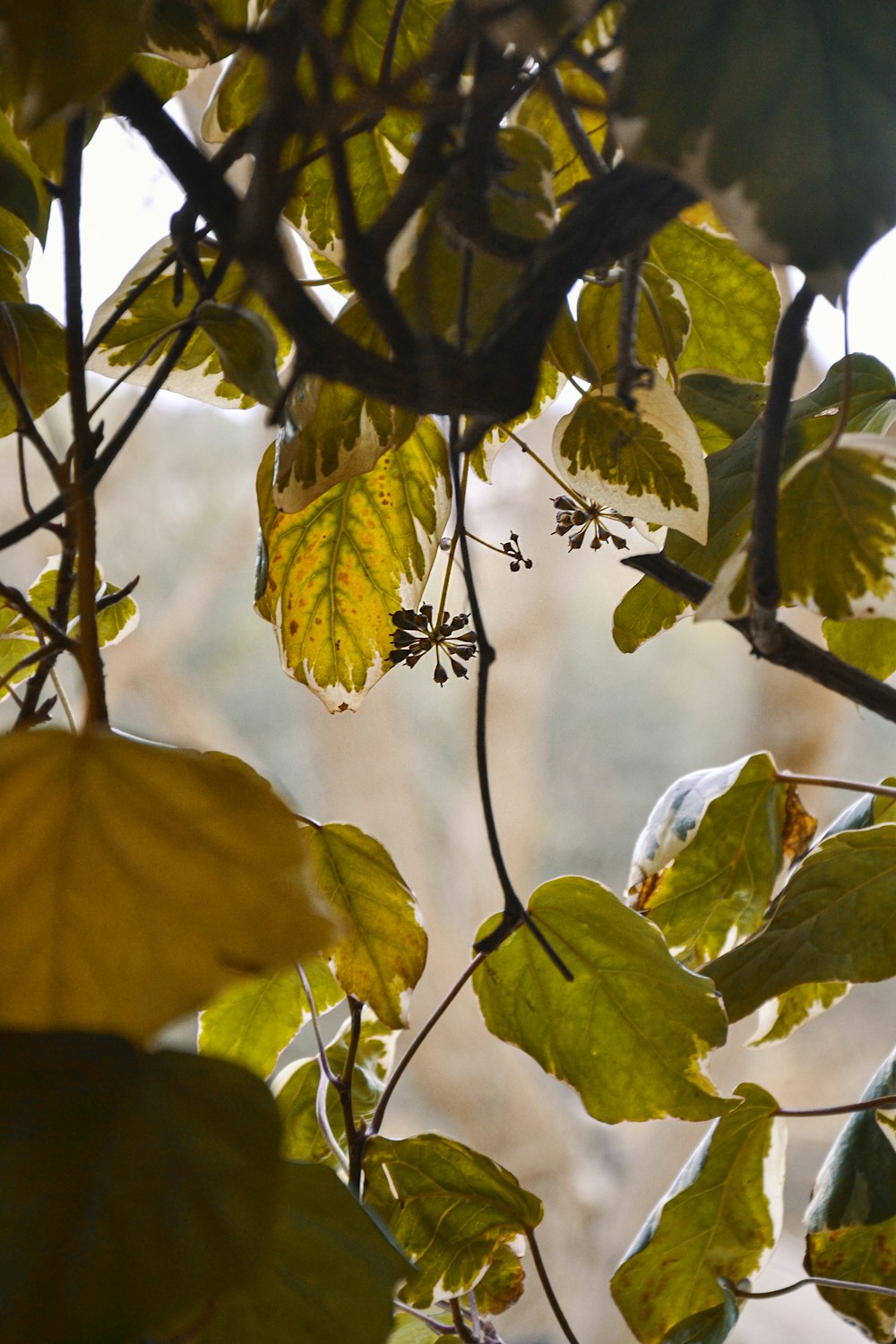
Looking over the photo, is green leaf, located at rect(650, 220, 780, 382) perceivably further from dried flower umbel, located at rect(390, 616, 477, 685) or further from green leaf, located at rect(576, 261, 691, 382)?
dried flower umbel, located at rect(390, 616, 477, 685)

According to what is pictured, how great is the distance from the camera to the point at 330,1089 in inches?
22.5

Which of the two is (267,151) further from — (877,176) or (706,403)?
(706,403)

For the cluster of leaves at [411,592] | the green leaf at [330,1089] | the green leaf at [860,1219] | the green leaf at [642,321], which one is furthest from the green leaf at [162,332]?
the green leaf at [860,1219]

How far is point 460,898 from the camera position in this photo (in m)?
2.89

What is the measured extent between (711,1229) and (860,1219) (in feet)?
0.24

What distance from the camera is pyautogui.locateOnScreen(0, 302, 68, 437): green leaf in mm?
361

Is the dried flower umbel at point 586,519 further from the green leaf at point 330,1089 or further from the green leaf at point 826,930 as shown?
the green leaf at point 330,1089

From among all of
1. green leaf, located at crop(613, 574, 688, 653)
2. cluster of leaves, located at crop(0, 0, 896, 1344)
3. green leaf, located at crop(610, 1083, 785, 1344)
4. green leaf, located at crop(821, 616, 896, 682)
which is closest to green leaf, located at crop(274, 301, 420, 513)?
cluster of leaves, located at crop(0, 0, 896, 1344)

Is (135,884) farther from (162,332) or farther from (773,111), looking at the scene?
(162,332)

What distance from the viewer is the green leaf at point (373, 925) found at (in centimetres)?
40

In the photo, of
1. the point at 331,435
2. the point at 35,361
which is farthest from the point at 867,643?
the point at 35,361

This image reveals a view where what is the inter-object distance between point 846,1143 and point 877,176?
453 millimetres

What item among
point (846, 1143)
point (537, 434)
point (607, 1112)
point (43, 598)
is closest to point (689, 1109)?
point (607, 1112)

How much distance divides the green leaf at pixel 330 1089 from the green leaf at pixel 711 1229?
15 cm
